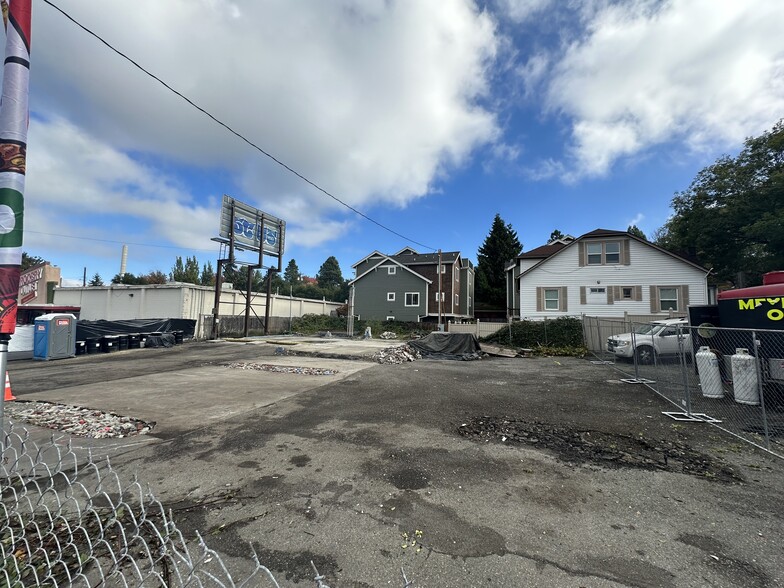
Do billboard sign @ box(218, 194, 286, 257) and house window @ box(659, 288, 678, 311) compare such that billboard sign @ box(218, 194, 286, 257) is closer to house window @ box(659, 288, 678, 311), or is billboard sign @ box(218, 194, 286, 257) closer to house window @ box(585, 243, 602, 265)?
house window @ box(585, 243, 602, 265)

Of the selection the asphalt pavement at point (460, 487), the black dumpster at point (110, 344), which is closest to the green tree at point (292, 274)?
the black dumpster at point (110, 344)

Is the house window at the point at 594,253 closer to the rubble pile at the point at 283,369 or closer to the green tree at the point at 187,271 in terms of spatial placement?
the rubble pile at the point at 283,369

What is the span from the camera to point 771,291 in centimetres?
682

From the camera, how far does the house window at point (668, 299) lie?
1885 centimetres

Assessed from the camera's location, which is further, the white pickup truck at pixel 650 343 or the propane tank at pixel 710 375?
the white pickup truck at pixel 650 343

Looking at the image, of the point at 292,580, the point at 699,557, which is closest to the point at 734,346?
the point at 699,557

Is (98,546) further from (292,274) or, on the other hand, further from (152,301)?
(292,274)

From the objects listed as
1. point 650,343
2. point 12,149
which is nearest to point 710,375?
point 650,343

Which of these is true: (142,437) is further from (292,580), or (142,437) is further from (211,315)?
(211,315)

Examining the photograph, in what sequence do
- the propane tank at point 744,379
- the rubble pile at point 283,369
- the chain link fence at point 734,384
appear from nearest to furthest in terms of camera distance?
the chain link fence at point 734,384 → the propane tank at point 744,379 → the rubble pile at point 283,369

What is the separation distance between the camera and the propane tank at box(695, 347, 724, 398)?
6.97 meters

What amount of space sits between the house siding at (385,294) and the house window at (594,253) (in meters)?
14.4

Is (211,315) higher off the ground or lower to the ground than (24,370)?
higher

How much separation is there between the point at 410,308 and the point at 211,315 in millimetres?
16504
